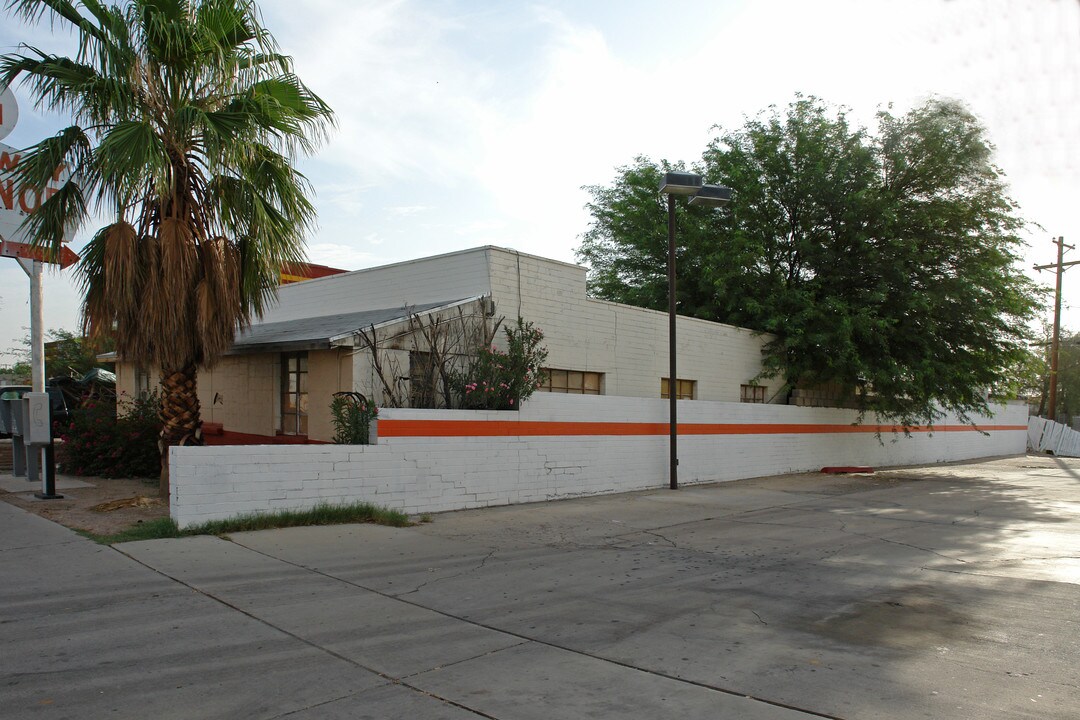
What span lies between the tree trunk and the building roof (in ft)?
3.32

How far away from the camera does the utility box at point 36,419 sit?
36.1 feet

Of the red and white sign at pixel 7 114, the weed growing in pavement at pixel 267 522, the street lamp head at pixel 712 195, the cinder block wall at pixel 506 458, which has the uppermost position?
the red and white sign at pixel 7 114

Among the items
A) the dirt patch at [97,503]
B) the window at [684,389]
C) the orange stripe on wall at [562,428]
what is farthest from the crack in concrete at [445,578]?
the window at [684,389]

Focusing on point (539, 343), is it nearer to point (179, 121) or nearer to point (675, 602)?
point (179, 121)

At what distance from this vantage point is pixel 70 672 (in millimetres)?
4945

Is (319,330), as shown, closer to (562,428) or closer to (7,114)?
(562,428)

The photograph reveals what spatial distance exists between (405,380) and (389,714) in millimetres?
8549

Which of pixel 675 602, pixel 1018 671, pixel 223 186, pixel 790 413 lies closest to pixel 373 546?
pixel 675 602

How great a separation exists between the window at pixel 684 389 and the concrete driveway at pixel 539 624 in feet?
24.3

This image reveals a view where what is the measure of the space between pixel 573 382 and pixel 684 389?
3.95m

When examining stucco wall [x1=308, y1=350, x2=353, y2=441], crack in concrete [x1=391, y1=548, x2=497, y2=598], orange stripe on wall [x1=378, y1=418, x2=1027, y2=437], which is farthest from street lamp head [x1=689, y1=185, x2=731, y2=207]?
crack in concrete [x1=391, y1=548, x2=497, y2=598]

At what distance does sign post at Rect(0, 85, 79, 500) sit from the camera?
1102cm

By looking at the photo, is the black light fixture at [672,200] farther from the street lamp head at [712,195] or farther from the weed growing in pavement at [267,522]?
the weed growing in pavement at [267,522]

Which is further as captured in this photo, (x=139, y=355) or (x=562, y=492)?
(x=562, y=492)
